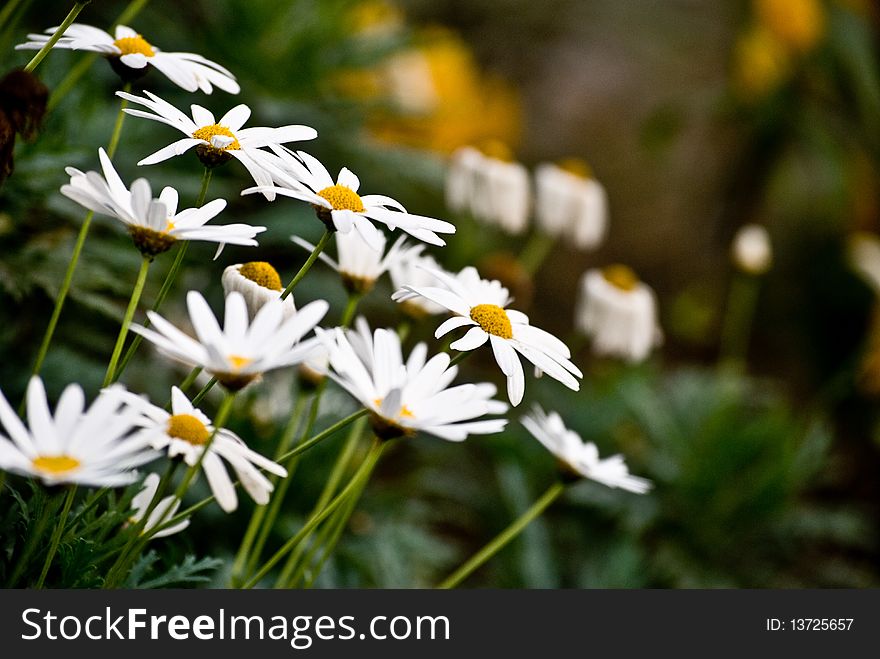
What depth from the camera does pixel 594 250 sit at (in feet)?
7.00

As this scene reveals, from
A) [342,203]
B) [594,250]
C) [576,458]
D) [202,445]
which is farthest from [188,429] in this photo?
[594,250]

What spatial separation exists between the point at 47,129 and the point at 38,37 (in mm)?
259

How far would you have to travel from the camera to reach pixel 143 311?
0.73 metres

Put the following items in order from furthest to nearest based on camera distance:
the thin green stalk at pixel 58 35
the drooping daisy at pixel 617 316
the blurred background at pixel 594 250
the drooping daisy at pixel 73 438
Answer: the drooping daisy at pixel 617 316
the blurred background at pixel 594 250
the thin green stalk at pixel 58 35
the drooping daisy at pixel 73 438

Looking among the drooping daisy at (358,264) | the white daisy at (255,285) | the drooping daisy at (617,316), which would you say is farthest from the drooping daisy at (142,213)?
the drooping daisy at (617,316)

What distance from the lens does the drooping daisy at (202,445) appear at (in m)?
0.32

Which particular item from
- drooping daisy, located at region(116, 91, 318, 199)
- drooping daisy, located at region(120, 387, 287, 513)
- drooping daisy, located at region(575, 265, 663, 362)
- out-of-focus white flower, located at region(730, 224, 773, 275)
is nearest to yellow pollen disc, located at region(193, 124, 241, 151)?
drooping daisy, located at region(116, 91, 318, 199)

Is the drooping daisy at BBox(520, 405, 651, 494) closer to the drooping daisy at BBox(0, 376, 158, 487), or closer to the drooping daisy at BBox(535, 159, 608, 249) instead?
the drooping daisy at BBox(0, 376, 158, 487)

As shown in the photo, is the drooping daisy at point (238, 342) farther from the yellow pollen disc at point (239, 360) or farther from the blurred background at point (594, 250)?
the blurred background at point (594, 250)

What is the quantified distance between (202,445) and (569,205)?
80 centimetres

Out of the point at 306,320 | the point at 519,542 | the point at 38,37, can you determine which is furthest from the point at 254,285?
the point at 519,542

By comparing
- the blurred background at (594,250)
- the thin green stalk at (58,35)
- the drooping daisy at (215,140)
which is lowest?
the blurred background at (594,250)

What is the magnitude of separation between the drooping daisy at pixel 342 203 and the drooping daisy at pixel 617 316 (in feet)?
2.17

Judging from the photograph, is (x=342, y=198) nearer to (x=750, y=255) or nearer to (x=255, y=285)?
(x=255, y=285)
